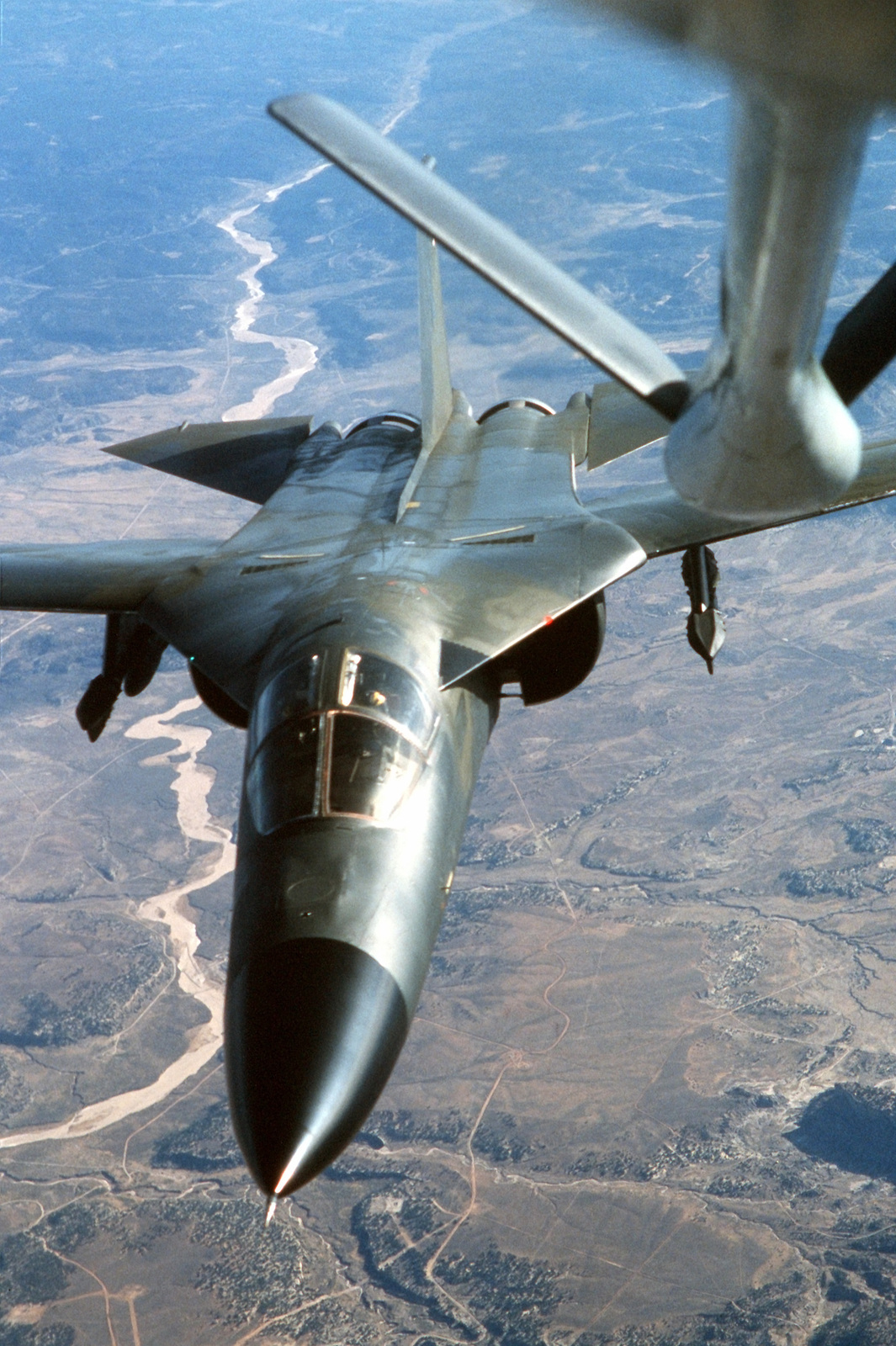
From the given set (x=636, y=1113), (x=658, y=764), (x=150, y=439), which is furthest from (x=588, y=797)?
(x=150, y=439)

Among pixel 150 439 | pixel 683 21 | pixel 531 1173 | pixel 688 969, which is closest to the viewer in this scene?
pixel 683 21

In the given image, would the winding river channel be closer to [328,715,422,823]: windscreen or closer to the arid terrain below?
the arid terrain below

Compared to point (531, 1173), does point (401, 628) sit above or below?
above

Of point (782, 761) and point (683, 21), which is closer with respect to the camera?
point (683, 21)

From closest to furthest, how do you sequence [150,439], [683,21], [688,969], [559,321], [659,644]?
1. [683,21]
2. [559,321]
3. [150,439]
4. [688,969]
5. [659,644]

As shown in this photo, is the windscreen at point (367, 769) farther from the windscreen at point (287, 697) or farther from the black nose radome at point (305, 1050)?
the black nose radome at point (305, 1050)

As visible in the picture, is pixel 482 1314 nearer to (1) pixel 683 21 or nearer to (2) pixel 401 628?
(2) pixel 401 628

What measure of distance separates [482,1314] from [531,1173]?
1307 cm

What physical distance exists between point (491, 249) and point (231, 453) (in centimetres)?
1790

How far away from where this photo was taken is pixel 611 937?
456 ft

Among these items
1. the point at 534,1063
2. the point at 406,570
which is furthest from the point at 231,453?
the point at 534,1063

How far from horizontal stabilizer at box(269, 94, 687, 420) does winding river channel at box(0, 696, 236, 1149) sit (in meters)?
96.1

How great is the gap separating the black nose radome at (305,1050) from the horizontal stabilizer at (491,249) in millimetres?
6494

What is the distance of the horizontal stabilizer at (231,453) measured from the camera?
78.9 feet
